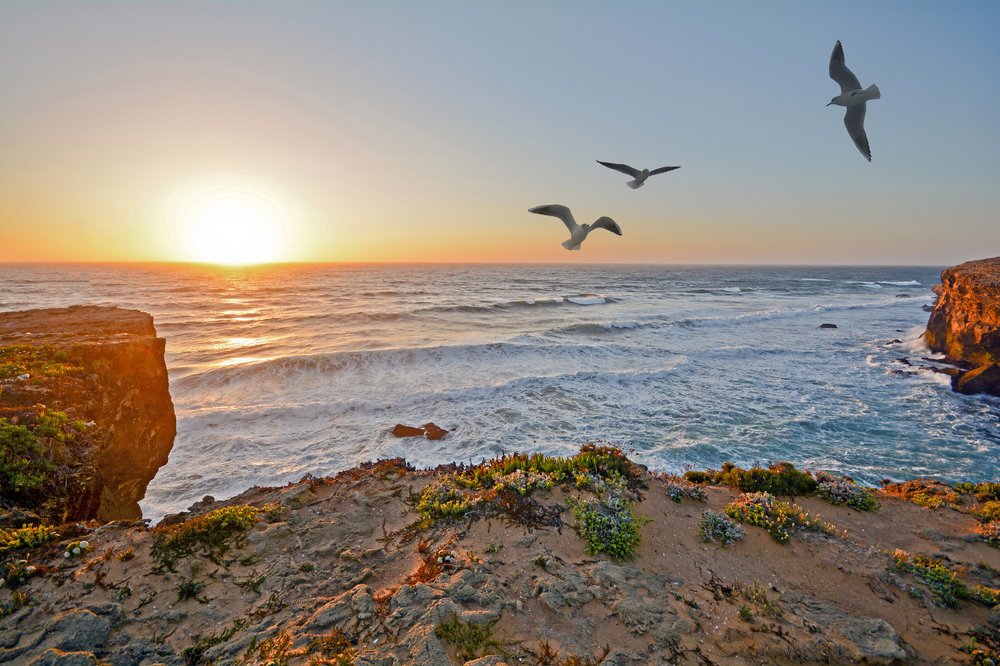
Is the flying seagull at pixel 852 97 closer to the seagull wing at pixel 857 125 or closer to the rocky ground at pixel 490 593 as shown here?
the seagull wing at pixel 857 125

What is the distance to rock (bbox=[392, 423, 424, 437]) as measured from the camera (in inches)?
508

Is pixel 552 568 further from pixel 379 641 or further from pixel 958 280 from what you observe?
pixel 958 280

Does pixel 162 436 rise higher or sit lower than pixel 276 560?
higher

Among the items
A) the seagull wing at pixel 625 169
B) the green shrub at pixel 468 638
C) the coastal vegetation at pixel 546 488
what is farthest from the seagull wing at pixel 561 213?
the green shrub at pixel 468 638

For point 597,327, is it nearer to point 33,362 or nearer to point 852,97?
point 852,97

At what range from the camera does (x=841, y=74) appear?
6746 mm

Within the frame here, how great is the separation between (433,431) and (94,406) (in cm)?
838

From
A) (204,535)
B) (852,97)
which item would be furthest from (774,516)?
(204,535)

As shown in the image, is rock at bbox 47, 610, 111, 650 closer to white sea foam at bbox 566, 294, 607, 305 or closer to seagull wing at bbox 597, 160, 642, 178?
seagull wing at bbox 597, 160, 642, 178

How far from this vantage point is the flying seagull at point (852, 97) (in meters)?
6.29

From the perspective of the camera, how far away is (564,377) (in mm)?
18391

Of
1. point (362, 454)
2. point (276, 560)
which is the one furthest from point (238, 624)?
point (362, 454)

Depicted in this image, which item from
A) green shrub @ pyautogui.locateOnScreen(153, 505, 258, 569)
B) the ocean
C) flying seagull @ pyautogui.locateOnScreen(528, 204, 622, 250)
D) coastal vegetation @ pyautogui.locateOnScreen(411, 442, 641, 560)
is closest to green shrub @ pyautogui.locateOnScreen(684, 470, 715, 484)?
coastal vegetation @ pyautogui.locateOnScreen(411, 442, 641, 560)

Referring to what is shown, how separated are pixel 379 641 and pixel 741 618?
4.03 metres
